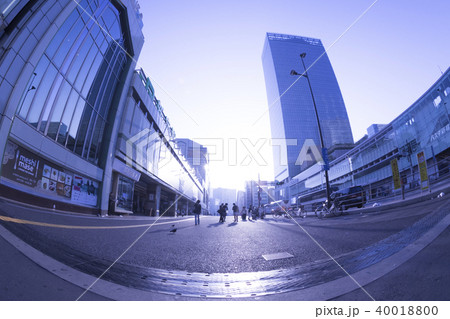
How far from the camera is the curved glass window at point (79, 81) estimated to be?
28.6 feet

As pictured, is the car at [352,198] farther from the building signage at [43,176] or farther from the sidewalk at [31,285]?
the building signage at [43,176]

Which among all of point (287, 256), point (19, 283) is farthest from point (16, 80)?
point (287, 256)

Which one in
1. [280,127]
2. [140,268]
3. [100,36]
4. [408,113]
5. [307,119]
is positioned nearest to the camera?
[140,268]

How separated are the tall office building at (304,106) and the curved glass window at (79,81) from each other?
5867cm

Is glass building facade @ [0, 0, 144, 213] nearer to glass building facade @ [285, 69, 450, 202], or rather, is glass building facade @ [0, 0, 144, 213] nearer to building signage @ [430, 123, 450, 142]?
glass building facade @ [285, 69, 450, 202]

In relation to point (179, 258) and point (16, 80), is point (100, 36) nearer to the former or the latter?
point (16, 80)

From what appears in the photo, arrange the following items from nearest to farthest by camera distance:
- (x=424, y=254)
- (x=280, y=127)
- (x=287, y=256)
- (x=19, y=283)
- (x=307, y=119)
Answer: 1. (x=19, y=283)
2. (x=424, y=254)
3. (x=287, y=256)
4. (x=307, y=119)
5. (x=280, y=127)

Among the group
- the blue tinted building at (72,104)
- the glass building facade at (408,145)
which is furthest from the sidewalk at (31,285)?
the glass building facade at (408,145)

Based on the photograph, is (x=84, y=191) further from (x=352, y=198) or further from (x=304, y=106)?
(x=304, y=106)

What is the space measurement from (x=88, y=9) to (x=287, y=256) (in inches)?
628

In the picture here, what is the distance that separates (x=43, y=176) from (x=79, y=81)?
243 inches

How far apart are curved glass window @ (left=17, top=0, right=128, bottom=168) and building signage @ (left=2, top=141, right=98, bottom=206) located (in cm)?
146

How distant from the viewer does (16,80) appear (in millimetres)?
6859

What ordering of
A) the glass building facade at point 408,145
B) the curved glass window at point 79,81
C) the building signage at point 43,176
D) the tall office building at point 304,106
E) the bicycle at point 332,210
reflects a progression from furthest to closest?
the tall office building at point 304,106
the glass building facade at point 408,145
the bicycle at point 332,210
the curved glass window at point 79,81
the building signage at point 43,176
